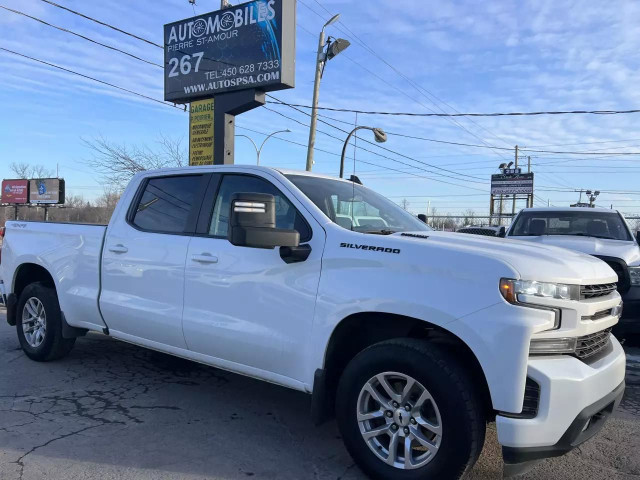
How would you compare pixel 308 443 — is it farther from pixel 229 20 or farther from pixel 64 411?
pixel 229 20

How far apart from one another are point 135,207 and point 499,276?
132 inches

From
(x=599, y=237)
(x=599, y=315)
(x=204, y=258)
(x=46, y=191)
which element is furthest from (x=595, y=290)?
(x=46, y=191)

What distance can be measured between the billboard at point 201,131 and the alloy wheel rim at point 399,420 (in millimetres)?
13057

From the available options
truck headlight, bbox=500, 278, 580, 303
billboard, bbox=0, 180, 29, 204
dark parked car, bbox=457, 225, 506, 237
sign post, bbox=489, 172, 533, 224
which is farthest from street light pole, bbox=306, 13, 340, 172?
sign post, bbox=489, 172, 533, 224

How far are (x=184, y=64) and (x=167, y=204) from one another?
39.3 feet

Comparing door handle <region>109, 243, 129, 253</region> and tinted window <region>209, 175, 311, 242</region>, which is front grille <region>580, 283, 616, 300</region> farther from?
door handle <region>109, 243, 129, 253</region>

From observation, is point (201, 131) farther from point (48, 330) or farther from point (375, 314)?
point (375, 314)

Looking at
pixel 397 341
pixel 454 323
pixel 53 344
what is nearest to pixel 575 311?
pixel 454 323

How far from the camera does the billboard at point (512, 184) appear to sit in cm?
5347

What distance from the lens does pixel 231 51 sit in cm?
1417

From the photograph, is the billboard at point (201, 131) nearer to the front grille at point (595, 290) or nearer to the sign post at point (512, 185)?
the front grille at point (595, 290)

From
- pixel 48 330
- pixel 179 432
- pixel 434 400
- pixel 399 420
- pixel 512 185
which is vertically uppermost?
pixel 512 185

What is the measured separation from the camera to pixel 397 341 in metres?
3.04

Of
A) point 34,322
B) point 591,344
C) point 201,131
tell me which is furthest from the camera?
point 201,131
